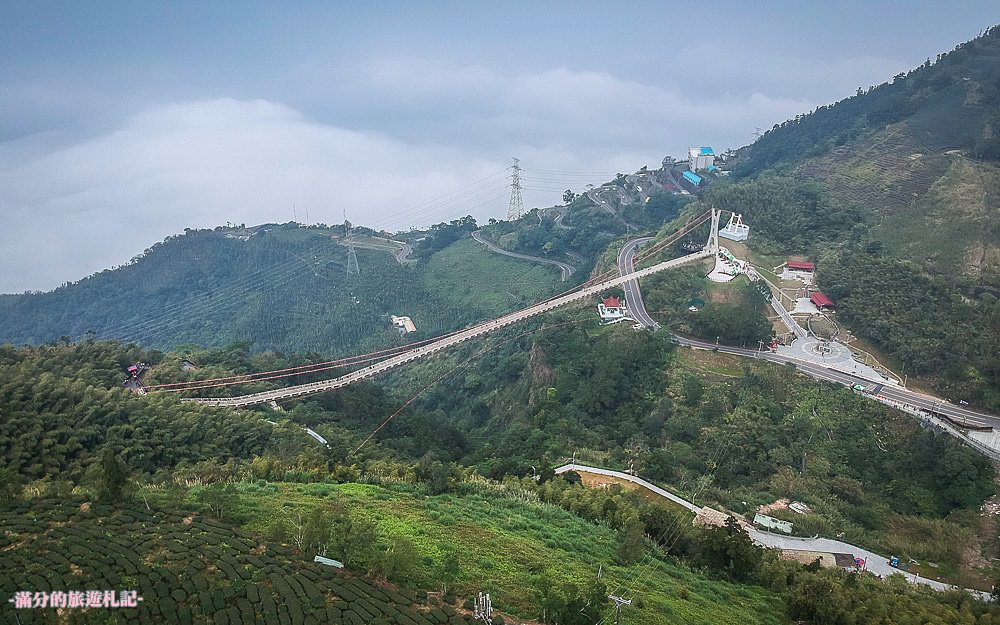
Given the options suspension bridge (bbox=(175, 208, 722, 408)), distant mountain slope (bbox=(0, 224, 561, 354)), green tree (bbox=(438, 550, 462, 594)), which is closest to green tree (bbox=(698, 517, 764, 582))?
green tree (bbox=(438, 550, 462, 594))

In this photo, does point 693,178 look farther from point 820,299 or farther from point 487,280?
point 820,299

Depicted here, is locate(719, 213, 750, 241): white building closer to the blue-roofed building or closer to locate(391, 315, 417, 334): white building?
the blue-roofed building

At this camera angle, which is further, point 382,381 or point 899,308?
point 382,381

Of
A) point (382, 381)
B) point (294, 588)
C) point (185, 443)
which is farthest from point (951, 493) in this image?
point (382, 381)

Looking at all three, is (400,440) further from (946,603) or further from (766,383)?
(946,603)

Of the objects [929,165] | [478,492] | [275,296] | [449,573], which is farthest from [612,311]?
[275,296]

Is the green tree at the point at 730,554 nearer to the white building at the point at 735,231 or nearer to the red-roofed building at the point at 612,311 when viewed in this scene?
the red-roofed building at the point at 612,311

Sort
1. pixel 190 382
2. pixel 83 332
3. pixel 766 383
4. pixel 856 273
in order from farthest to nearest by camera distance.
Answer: pixel 83 332
pixel 856 273
pixel 766 383
pixel 190 382
